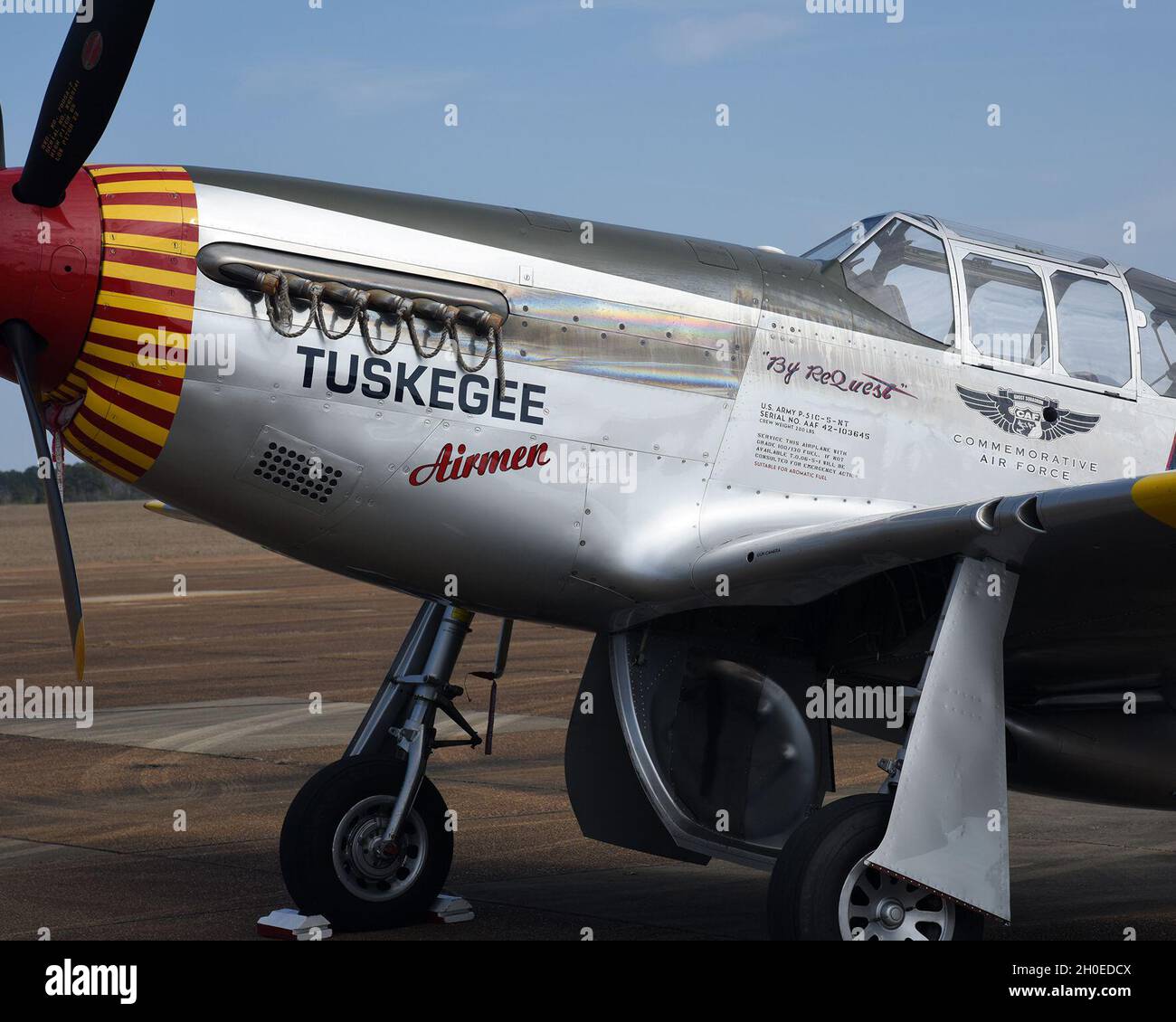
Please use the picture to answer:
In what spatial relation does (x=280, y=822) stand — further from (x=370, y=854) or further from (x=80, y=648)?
(x=80, y=648)

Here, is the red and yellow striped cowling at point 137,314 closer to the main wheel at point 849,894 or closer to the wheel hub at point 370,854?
the wheel hub at point 370,854

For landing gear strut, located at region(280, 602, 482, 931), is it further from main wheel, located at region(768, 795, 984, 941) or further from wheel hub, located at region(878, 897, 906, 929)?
wheel hub, located at region(878, 897, 906, 929)

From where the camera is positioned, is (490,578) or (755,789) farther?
(755,789)

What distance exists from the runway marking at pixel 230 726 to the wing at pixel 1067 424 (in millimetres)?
6387

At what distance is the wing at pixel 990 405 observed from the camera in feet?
20.0

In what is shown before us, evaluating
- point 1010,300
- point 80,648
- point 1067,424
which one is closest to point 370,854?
point 80,648

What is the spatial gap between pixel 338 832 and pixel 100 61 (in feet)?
10.2

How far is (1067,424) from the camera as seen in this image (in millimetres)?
6207

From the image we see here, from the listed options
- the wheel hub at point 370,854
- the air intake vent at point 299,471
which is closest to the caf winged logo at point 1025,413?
the air intake vent at point 299,471

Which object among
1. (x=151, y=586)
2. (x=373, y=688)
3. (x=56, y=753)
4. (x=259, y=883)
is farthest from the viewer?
(x=151, y=586)

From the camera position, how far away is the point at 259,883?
7.37 meters

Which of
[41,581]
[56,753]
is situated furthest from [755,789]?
[41,581]

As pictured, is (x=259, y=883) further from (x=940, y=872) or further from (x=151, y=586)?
(x=151, y=586)

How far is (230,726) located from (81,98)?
876 centimetres
